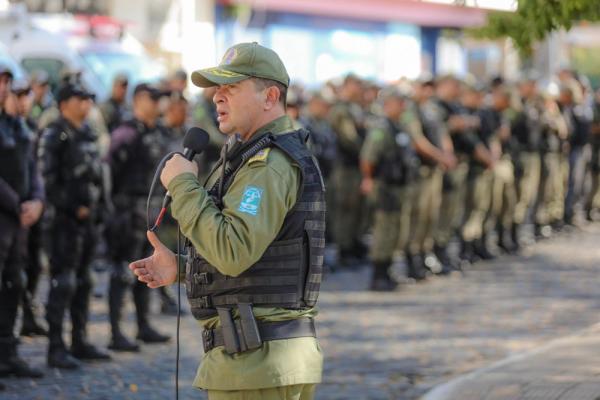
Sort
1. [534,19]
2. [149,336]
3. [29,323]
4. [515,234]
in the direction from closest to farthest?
[534,19] < [149,336] < [29,323] < [515,234]

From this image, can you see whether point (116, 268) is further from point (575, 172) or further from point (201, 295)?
point (575, 172)

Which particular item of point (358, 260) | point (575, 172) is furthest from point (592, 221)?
point (358, 260)

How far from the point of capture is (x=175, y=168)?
4.06 meters

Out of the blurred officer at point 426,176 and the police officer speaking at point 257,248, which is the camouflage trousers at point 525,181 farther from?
the police officer speaking at point 257,248

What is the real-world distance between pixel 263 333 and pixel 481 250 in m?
11.6

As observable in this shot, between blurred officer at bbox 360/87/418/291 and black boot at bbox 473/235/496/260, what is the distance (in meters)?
2.62

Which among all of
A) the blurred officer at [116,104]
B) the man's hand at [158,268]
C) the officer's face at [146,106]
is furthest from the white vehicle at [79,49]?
the man's hand at [158,268]

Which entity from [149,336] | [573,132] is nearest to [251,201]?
[149,336]

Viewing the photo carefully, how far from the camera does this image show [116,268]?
9695mm

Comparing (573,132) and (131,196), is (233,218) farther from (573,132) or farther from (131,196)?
(573,132)

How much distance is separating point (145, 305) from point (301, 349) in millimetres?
5800

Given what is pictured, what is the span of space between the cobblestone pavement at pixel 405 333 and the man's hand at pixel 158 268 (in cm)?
370

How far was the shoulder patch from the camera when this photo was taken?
4078 millimetres

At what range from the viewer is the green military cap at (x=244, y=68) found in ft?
13.5
